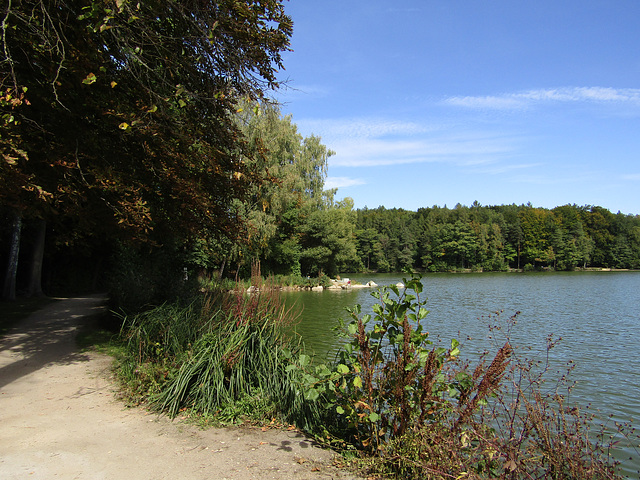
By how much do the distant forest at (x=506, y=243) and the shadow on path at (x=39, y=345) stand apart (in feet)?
208

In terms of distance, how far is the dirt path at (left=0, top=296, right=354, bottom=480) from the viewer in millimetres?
3600

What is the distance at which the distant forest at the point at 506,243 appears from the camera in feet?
247

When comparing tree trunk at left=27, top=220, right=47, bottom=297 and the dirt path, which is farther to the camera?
tree trunk at left=27, top=220, right=47, bottom=297

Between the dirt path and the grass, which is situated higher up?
the grass

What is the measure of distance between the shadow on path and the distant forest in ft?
208

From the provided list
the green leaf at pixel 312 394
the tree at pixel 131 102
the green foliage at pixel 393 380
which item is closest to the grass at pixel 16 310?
the tree at pixel 131 102

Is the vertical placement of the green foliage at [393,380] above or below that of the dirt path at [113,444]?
above

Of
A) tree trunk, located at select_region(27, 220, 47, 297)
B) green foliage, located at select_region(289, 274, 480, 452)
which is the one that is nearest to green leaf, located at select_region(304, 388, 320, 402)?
green foliage, located at select_region(289, 274, 480, 452)

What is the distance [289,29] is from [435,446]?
6644 millimetres

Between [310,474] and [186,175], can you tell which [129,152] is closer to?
[186,175]

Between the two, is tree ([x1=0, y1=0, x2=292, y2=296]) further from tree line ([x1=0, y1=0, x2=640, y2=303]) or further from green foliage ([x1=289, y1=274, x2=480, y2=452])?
green foliage ([x1=289, y1=274, x2=480, y2=452])

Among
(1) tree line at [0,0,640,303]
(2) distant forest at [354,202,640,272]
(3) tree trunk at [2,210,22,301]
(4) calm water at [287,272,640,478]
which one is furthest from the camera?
(2) distant forest at [354,202,640,272]

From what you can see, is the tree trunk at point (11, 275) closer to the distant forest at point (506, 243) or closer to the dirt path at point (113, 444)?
the dirt path at point (113, 444)

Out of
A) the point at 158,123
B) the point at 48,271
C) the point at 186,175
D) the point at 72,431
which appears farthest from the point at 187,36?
the point at 48,271
